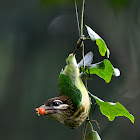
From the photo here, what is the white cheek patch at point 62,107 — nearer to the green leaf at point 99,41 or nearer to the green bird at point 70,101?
the green bird at point 70,101

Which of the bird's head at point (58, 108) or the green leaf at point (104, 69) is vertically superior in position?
the green leaf at point (104, 69)

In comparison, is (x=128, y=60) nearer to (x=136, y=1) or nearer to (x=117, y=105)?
(x=136, y=1)

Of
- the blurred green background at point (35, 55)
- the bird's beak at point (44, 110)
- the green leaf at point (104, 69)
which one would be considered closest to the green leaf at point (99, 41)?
the green leaf at point (104, 69)

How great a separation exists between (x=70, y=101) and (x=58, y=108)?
1.1 inches

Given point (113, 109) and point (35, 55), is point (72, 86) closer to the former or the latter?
point (113, 109)

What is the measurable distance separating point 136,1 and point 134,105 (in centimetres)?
51

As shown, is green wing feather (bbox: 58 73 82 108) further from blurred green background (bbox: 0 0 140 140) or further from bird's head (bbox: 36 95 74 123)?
blurred green background (bbox: 0 0 140 140)

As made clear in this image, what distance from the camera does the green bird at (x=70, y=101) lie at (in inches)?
13.4

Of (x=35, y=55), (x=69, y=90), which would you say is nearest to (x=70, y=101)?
(x=69, y=90)

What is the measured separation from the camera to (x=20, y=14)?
1.06 m

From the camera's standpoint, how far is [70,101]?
0.36 metres

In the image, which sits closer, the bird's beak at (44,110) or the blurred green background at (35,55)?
the bird's beak at (44,110)

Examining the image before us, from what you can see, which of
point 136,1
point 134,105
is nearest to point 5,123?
point 134,105

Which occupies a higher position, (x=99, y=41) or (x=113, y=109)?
(x=99, y=41)
